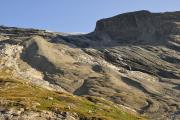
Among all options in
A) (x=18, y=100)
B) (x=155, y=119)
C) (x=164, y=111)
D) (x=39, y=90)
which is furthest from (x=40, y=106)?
(x=164, y=111)

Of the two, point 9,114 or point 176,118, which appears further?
point 176,118

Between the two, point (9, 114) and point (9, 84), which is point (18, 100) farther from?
point (9, 84)

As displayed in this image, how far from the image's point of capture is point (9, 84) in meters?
164

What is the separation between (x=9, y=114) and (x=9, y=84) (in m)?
66.6

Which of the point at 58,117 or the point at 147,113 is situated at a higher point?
the point at 58,117

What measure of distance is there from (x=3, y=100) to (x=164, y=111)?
345ft

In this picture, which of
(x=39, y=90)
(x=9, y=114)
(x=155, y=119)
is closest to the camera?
(x=9, y=114)

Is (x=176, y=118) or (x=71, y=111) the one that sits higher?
(x=71, y=111)

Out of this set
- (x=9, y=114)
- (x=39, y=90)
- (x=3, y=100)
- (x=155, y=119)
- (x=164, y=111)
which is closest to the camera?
(x=9, y=114)

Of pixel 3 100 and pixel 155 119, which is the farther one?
pixel 155 119

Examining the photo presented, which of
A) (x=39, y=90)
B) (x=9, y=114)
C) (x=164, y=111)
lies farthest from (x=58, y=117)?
(x=164, y=111)

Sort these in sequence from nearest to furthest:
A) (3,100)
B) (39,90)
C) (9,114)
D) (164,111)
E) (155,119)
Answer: (9,114), (3,100), (39,90), (155,119), (164,111)

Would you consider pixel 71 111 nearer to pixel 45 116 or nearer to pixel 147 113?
pixel 45 116

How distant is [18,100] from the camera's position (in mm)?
111062
